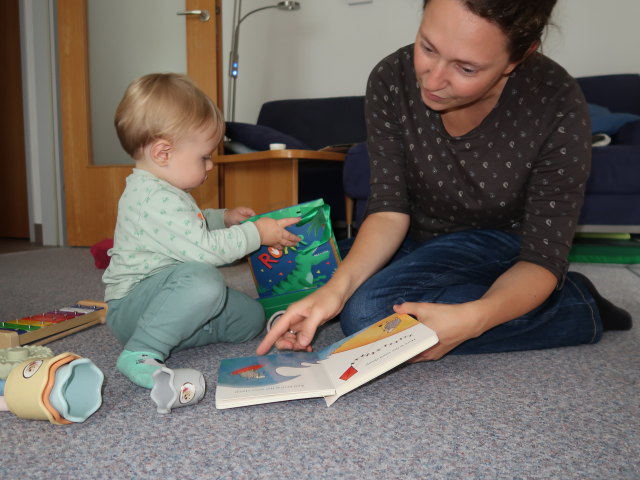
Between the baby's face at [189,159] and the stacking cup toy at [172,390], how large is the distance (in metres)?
0.41

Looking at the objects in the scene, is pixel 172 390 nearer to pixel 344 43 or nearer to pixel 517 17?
pixel 517 17

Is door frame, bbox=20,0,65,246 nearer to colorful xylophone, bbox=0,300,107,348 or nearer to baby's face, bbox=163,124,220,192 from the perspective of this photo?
colorful xylophone, bbox=0,300,107,348

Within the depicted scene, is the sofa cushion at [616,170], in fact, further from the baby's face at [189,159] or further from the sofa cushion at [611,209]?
the baby's face at [189,159]

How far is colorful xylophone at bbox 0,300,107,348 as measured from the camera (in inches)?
36.3

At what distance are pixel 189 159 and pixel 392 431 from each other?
61cm

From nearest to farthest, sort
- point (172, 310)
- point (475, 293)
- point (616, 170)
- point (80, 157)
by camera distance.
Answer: point (172, 310)
point (475, 293)
point (616, 170)
point (80, 157)

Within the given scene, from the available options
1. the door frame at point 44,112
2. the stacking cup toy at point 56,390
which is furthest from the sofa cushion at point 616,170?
the door frame at point 44,112

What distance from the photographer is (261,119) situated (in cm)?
294

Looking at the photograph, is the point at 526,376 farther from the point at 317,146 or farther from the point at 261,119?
the point at 261,119

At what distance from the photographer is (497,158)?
911mm

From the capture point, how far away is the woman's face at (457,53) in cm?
68

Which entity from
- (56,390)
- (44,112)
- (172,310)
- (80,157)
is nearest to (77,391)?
(56,390)

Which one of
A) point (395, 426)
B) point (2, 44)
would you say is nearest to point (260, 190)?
point (395, 426)

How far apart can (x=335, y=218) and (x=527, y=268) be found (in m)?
1.80
